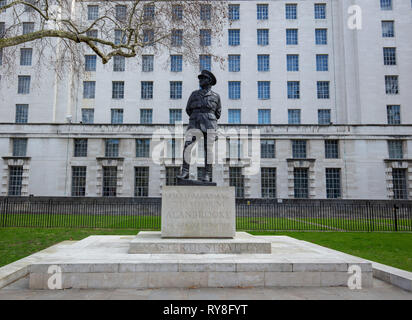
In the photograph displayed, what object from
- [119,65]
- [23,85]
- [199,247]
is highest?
[119,65]

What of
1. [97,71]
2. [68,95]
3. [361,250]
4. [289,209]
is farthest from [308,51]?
[361,250]

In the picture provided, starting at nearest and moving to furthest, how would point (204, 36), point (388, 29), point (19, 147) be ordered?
point (204, 36)
point (19, 147)
point (388, 29)

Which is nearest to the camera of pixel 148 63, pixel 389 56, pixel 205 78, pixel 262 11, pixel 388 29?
pixel 205 78

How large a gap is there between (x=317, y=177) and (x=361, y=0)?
856 inches

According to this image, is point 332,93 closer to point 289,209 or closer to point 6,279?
point 289,209

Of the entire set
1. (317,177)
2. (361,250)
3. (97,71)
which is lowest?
(361,250)

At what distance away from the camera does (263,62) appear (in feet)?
126

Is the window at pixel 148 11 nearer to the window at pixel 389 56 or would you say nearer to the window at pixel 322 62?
the window at pixel 322 62

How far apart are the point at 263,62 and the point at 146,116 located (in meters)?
15.8

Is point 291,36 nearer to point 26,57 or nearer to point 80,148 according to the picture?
point 80,148

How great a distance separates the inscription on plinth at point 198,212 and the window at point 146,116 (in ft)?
98.0

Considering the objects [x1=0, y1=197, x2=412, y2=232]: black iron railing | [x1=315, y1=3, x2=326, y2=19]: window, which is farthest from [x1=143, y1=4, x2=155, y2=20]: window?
[x1=315, y1=3, x2=326, y2=19]: window

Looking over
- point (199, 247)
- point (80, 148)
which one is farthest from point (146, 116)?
point (199, 247)
